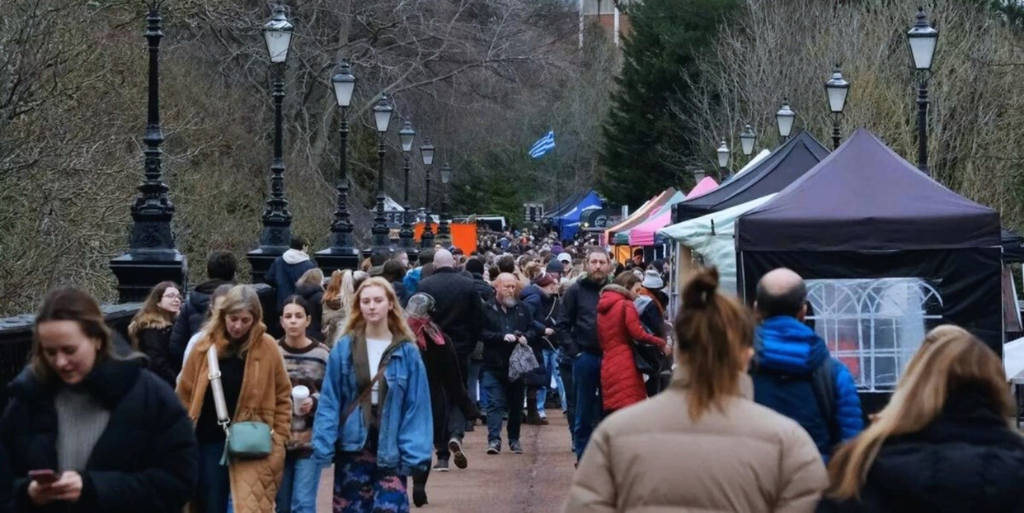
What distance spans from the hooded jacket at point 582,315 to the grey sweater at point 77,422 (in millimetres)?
8842

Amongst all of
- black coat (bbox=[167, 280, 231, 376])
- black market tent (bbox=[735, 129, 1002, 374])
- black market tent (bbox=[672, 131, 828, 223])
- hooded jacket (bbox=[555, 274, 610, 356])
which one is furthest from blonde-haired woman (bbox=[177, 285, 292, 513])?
black market tent (bbox=[672, 131, 828, 223])

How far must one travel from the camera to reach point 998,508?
186 inches

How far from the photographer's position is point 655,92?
2475 inches

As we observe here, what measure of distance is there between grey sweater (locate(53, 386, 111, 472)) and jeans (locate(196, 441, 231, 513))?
12.2 ft

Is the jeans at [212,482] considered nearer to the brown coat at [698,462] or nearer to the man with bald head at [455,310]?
the brown coat at [698,462]

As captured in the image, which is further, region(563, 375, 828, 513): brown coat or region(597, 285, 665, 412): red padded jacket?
region(597, 285, 665, 412): red padded jacket

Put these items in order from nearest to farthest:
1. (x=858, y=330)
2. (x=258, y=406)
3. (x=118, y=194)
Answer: (x=258, y=406)
(x=858, y=330)
(x=118, y=194)

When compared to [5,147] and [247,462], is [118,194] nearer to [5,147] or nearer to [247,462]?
[5,147]

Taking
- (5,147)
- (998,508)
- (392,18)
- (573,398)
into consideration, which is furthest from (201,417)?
(392,18)

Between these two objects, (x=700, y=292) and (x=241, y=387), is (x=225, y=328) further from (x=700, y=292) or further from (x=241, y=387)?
(x=700, y=292)

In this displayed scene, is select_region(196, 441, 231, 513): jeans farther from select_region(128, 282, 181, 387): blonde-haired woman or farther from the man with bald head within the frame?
the man with bald head

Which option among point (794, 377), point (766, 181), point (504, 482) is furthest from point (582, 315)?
point (794, 377)

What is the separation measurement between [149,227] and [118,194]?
7917mm

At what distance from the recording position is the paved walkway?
13.0 m
